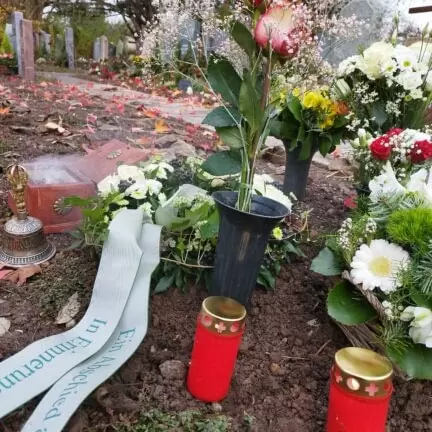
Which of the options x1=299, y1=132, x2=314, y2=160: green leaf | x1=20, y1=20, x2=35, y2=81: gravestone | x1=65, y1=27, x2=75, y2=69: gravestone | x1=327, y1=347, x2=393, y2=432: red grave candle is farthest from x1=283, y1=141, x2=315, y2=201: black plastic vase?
x1=65, y1=27, x2=75, y2=69: gravestone

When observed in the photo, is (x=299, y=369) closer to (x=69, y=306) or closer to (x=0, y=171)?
(x=69, y=306)

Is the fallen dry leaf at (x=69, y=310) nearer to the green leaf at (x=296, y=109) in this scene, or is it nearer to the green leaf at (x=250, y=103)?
the green leaf at (x=250, y=103)

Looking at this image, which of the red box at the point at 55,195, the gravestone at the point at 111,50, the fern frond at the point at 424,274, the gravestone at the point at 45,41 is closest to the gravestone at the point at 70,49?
the gravestone at the point at 45,41

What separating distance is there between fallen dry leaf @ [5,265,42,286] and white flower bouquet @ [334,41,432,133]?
4.44 ft

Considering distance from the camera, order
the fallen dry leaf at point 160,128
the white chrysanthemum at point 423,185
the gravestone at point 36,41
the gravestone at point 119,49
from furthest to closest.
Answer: the gravestone at point 119,49
the gravestone at point 36,41
the fallen dry leaf at point 160,128
the white chrysanthemum at point 423,185

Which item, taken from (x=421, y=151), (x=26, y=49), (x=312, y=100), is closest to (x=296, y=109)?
(x=312, y=100)

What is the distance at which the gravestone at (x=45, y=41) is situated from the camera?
37.7ft

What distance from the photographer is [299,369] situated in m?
1.30

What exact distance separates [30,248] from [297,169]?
47.8 inches

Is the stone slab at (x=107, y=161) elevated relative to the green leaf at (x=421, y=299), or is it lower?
lower

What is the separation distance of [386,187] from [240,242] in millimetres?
502

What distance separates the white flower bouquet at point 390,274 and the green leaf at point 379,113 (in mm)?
610

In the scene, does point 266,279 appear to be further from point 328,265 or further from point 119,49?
point 119,49

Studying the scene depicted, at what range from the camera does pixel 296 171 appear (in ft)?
7.14
